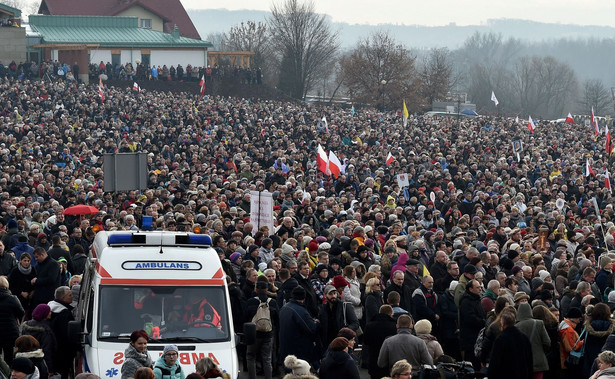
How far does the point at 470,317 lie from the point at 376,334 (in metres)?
1.75

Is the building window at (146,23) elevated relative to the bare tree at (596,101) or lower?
elevated

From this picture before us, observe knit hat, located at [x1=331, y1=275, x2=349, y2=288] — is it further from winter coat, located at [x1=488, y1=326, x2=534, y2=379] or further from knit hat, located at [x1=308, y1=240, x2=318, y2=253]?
knit hat, located at [x1=308, y1=240, x2=318, y2=253]

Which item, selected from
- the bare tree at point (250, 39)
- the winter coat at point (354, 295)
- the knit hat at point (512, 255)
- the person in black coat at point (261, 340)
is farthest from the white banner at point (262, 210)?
the bare tree at point (250, 39)

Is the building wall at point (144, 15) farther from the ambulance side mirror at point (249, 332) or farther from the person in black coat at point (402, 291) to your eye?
the ambulance side mirror at point (249, 332)

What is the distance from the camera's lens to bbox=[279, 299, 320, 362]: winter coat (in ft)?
41.8

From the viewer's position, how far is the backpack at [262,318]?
1327 centimetres

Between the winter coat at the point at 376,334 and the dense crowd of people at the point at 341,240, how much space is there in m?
0.02

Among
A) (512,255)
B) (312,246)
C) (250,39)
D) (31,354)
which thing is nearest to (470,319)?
(512,255)

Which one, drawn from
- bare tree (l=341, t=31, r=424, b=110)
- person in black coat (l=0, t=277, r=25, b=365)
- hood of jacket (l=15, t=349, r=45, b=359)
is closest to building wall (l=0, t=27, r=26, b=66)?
bare tree (l=341, t=31, r=424, b=110)

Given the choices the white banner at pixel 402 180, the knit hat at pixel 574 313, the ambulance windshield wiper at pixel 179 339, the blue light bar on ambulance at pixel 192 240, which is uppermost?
the blue light bar on ambulance at pixel 192 240

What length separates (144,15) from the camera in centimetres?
8406

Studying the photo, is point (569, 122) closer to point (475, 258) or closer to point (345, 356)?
point (475, 258)

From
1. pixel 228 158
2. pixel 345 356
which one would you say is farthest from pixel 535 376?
pixel 228 158

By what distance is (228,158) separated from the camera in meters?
35.0
